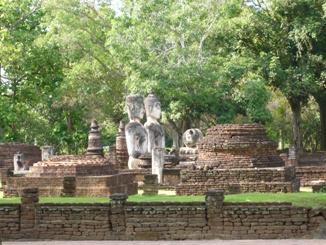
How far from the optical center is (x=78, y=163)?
2206 cm

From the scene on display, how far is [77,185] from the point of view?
826 inches

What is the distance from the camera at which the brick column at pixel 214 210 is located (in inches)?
581

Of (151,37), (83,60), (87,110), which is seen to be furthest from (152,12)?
(87,110)

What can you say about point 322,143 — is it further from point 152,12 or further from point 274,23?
point 152,12

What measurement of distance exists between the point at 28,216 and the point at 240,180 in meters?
8.39

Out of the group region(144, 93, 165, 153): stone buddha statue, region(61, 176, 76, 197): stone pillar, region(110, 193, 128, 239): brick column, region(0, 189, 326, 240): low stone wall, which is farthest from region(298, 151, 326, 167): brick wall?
region(110, 193, 128, 239): brick column

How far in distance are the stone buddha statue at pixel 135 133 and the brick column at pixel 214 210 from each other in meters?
14.2

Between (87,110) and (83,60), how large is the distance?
373 centimetres

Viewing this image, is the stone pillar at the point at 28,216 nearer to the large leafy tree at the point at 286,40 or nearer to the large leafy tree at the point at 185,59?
the large leafy tree at the point at 185,59

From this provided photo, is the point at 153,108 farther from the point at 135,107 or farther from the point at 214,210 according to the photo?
the point at 214,210

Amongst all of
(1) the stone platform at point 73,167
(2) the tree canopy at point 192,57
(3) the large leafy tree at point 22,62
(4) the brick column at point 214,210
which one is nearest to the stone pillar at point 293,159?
(2) the tree canopy at point 192,57

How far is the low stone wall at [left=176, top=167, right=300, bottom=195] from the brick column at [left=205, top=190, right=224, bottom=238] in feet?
20.8

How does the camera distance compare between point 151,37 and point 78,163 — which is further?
point 151,37

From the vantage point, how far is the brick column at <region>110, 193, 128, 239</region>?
15.0 meters
